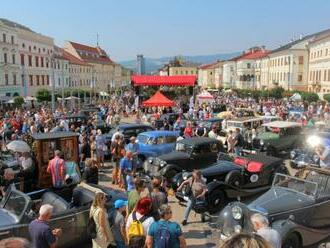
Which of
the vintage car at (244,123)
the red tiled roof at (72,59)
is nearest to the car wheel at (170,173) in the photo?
the vintage car at (244,123)

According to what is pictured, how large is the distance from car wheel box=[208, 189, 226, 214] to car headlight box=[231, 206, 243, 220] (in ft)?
9.58

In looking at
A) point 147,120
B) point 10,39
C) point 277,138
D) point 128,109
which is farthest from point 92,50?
point 277,138

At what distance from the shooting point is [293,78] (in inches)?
2950

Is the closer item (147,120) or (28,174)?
(28,174)

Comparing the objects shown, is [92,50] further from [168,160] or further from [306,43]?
[168,160]

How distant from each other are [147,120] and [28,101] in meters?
24.4

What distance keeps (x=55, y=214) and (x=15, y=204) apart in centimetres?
81

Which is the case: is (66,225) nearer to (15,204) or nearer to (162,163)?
(15,204)

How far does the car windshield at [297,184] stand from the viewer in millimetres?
8467

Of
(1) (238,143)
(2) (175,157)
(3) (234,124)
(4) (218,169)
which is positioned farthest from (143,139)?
(3) (234,124)

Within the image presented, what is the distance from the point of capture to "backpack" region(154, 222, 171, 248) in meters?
5.51

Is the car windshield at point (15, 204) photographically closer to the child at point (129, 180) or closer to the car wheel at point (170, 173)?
the child at point (129, 180)

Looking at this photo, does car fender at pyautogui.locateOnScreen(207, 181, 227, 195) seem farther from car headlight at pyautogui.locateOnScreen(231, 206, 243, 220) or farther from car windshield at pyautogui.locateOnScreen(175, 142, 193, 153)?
car windshield at pyautogui.locateOnScreen(175, 142, 193, 153)

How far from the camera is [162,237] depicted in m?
5.51
